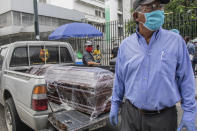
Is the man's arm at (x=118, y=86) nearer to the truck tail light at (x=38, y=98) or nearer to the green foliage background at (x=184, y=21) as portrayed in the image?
the truck tail light at (x=38, y=98)

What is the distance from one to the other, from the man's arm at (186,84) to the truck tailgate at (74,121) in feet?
4.15

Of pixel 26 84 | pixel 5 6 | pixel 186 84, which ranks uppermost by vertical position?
pixel 5 6

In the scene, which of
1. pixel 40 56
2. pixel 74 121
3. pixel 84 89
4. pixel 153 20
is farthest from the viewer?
pixel 40 56

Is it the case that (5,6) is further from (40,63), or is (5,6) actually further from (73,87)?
(73,87)

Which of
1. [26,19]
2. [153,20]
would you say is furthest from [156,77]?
[26,19]

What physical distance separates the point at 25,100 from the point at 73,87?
2.47 feet

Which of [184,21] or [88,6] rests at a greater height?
[88,6]

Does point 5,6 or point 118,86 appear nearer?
point 118,86

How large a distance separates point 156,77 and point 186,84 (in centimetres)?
27

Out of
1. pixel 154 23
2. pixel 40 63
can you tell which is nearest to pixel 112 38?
pixel 40 63

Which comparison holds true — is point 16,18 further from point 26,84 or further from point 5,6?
point 26,84

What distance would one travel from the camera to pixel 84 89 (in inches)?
107

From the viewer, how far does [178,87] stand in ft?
5.49

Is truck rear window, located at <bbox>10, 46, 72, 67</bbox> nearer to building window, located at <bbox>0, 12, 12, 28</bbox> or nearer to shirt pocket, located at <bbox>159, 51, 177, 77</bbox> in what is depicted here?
shirt pocket, located at <bbox>159, 51, 177, 77</bbox>
